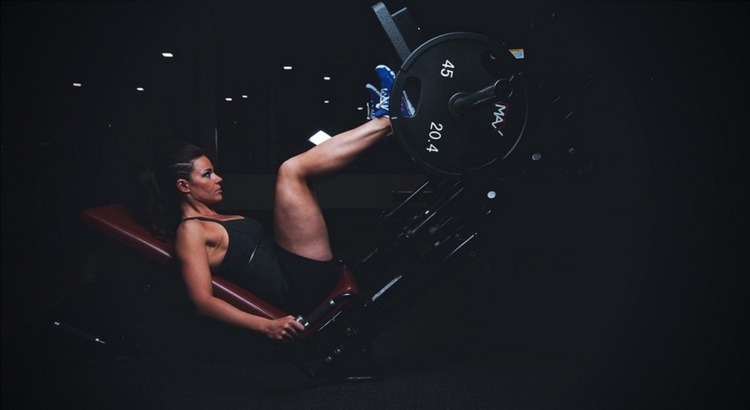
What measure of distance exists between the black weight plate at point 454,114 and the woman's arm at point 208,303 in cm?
78

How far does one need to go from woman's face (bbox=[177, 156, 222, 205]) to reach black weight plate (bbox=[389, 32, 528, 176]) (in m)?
0.84

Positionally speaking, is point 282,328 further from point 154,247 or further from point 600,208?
point 600,208

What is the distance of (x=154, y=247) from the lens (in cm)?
212

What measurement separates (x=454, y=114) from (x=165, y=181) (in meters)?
1.19

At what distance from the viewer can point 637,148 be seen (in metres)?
2.86

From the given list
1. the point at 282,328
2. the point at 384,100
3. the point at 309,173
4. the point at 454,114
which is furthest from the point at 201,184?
the point at 454,114

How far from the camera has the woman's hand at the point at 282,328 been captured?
1.98m

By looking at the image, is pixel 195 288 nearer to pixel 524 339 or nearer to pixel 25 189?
pixel 524 339

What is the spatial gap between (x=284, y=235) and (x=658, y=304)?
2.09 m

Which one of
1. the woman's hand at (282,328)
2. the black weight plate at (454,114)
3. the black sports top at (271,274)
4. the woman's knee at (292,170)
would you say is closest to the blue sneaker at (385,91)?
the black weight plate at (454,114)

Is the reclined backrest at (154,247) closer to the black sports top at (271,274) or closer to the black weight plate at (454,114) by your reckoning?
the black sports top at (271,274)

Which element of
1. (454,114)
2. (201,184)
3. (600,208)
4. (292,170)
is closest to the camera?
(454,114)

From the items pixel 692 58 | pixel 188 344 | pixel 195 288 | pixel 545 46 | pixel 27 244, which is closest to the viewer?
pixel 195 288

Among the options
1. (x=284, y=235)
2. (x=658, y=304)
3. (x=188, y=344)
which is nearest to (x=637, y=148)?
(x=658, y=304)
